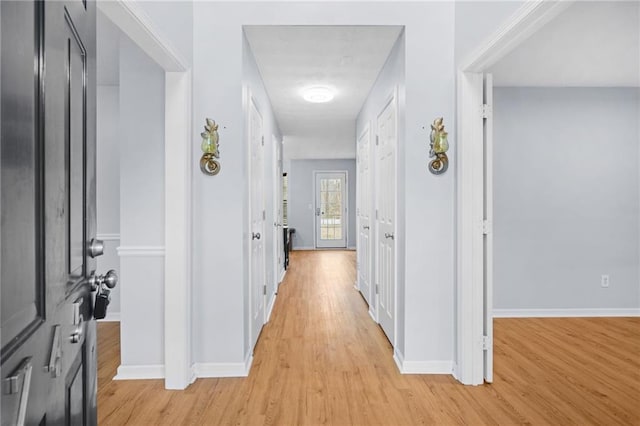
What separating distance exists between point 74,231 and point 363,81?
11.1 feet

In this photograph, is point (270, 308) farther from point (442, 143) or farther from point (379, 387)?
point (442, 143)

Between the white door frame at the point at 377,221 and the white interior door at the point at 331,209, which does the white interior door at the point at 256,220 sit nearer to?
the white door frame at the point at 377,221

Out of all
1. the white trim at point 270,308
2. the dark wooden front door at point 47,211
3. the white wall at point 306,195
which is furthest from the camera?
the white wall at point 306,195

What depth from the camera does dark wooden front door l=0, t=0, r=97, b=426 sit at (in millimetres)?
601

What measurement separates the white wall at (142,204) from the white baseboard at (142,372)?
0.03 meters

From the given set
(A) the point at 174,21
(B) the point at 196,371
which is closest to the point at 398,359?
(B) the point at 196,371

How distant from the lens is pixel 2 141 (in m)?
0.57

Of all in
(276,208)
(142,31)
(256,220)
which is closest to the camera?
(142,31)

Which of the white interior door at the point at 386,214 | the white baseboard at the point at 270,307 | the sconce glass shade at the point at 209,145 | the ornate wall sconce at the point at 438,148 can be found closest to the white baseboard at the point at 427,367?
the white interior door at the point at 386,214

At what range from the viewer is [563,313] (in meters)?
3.99

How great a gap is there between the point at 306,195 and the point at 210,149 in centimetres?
781

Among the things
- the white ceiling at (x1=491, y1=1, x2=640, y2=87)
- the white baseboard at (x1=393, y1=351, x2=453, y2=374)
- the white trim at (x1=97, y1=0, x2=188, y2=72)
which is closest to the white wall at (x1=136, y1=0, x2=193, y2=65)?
the white trim at (x1=97, y1=0, x2=188, y2=72)

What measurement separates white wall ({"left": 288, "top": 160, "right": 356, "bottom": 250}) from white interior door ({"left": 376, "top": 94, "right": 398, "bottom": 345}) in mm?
6481

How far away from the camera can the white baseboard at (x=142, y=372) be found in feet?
8.45
